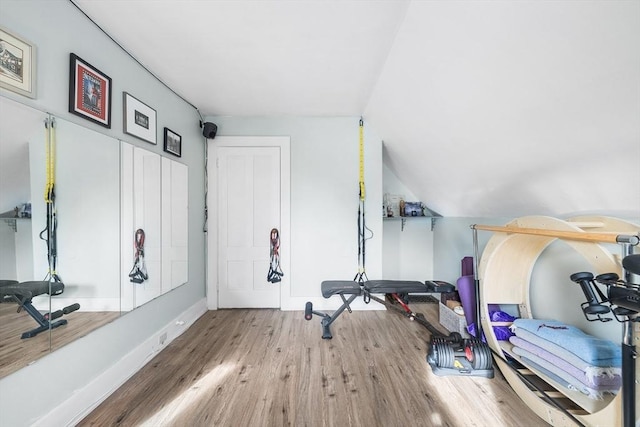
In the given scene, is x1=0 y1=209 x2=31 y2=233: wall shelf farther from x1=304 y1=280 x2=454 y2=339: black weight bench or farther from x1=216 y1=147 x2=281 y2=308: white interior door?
x1=304 y1=280 x2=454 y2=339: black weight bench

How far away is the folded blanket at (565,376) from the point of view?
3.84ft

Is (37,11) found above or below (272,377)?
above

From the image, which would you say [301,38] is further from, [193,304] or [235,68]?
[193,304]

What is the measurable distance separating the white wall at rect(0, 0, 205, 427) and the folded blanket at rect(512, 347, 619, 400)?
2874 millimetres

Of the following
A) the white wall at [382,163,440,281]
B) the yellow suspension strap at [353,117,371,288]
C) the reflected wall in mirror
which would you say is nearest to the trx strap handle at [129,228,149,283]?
the reflected wall in mirror

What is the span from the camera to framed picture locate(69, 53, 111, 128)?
4.43ft

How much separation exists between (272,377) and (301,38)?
8.20ft

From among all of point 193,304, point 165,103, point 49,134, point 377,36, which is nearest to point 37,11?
point 49,134

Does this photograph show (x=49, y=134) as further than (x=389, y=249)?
No

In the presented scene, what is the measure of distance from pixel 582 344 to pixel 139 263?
9.93ft

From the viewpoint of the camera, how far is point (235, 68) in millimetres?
1935

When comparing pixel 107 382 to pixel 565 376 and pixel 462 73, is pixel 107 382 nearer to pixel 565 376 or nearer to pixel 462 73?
pixel 565 376

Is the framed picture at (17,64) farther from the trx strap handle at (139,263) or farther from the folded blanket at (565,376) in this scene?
the folded blanket at (565,376)

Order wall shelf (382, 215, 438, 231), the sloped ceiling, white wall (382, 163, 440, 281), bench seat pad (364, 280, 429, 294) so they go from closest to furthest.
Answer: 1. the sloped ceiling
2. bench seat pad (364, 280, 429, 294)
3. wall shelf (382, 215, 438, 231)
4. white wall (382, 163, 440, 281)
